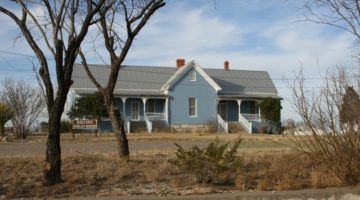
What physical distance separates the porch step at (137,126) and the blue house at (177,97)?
24 cm

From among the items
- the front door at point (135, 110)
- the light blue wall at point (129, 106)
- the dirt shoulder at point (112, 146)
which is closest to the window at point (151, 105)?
the light blue wall at point (129, 106)

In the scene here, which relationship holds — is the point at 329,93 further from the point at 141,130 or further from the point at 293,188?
the point at 141,130

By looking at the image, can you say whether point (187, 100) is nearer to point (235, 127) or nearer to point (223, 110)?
point (223, 110)

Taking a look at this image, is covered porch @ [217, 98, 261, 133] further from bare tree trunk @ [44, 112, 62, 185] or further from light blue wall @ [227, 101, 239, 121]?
bare tree trunk @ [44, 112, 62, 185]

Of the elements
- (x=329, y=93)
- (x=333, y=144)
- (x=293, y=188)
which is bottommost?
(x=293, y=188)

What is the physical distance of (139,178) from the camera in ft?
35.9

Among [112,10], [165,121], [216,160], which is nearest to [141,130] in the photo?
[165,121]

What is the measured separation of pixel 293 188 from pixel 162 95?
37.8 metres

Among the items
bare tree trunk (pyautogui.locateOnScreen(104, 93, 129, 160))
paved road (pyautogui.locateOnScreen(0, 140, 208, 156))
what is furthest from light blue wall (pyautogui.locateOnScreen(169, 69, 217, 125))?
bare tree trunk (pyautogui.locateOnScreen(104, 93, 129, 160))

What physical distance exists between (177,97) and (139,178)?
3701 cm

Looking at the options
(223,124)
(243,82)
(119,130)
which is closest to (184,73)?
(223,124)

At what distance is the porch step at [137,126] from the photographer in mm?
45062

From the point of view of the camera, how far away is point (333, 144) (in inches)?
387

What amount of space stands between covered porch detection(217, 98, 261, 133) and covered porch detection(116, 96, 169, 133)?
16.5 feet
